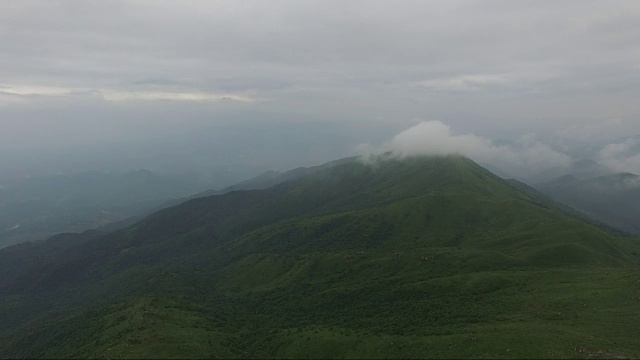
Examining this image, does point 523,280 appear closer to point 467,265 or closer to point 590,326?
point 467,265

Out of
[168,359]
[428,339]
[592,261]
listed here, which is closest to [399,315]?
[428,339]

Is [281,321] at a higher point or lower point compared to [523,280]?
lower

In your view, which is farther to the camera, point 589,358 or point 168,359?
point 168,359

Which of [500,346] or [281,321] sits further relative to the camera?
[281,321]

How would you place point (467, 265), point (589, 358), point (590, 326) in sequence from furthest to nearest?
point (467, 265), point (590, 326), point (589, 358)

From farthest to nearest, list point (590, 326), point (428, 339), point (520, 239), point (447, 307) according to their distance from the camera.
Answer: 1. point (520, 239)
2. point (447, 307)
3. point (428, 339)
4. point (590, 326)

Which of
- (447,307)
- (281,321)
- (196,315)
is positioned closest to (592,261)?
(447,307)

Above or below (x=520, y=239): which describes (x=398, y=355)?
below

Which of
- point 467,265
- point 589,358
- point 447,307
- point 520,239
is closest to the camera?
point 589,358

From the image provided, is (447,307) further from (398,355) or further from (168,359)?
(168,359)
